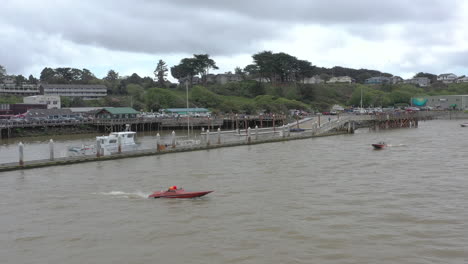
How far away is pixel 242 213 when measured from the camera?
21.2 metres

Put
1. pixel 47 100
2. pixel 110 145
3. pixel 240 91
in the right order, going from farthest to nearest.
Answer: pixel 240 91, pixel 47 100, pixel 110 145

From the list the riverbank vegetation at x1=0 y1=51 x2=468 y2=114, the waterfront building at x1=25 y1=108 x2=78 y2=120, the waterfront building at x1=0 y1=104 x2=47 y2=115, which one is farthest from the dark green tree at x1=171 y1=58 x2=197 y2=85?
the waterfront building at x1=25 y1=108 x2=78 y2=120

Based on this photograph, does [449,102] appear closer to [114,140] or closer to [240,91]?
[240,91]

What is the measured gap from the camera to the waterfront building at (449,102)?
13200 centimetres

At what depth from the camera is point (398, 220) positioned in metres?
19.6

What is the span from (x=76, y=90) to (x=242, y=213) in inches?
4791

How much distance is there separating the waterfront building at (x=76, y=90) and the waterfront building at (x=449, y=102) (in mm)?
104497

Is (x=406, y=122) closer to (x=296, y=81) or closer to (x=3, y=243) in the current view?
(x=296, y=81)

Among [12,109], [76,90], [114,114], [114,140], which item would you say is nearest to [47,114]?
[114,114]

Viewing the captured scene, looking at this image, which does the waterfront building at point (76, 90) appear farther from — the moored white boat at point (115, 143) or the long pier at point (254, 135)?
the moored white boat at point (115, 143)

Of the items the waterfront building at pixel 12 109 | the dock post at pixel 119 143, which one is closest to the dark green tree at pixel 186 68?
the waterfront building at pixel 12 109

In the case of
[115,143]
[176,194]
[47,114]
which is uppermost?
[47,114]

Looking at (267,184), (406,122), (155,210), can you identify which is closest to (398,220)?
(267,184)

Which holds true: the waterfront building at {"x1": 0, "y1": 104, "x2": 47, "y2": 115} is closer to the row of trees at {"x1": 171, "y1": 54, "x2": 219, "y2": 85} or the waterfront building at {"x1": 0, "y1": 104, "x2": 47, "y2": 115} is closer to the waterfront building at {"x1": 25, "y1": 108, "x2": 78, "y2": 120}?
the waterfront building at {"x1": 25, "y1": 108, "x2": 78, "y2": 120}
